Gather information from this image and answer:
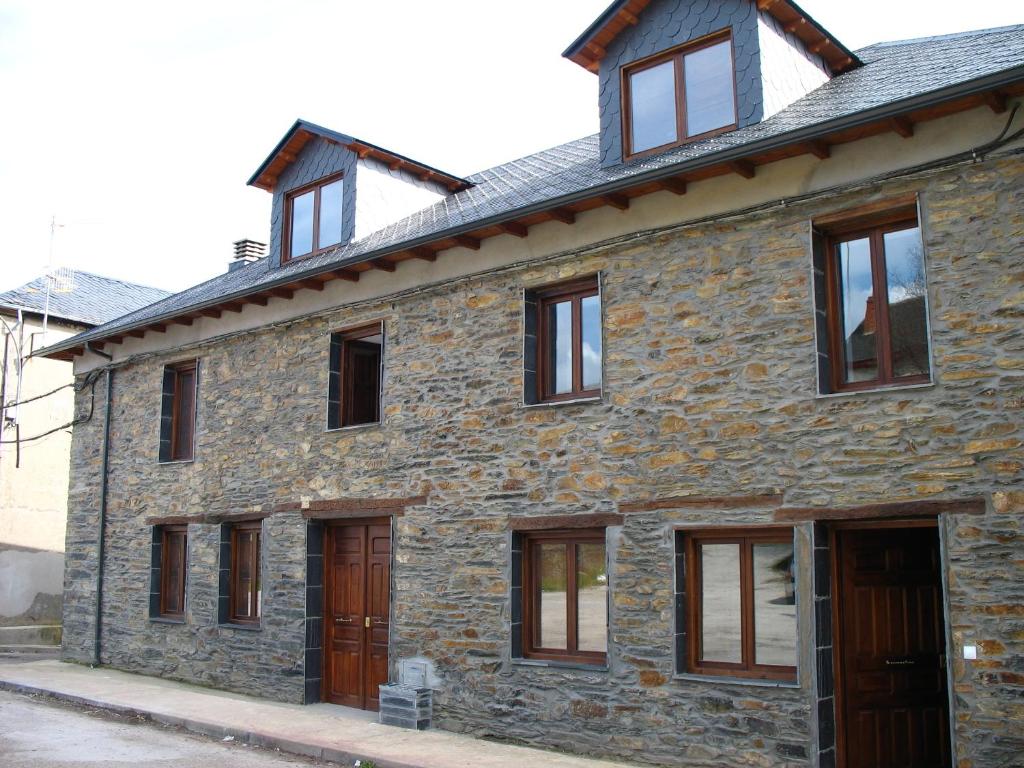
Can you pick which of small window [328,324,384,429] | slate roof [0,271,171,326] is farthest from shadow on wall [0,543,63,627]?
small window [328,324,384,429]

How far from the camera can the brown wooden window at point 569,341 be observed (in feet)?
33.2

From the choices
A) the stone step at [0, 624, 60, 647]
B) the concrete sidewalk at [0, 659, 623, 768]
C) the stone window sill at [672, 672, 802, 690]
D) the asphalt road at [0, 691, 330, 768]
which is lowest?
the asphalt road at [0, 691, 330, 768]

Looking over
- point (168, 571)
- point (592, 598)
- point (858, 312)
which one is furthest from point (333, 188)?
point (858, 312)

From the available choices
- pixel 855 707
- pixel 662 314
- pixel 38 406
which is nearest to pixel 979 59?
pixel 662 314

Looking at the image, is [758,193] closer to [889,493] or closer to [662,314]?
[662,314]

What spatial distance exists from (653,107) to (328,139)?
5.45 meters

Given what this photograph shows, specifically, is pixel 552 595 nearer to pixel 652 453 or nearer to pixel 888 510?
pixel 652 453

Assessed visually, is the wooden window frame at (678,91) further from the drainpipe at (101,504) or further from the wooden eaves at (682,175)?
the drainpipe at (101,504)

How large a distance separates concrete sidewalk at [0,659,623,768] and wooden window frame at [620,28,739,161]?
20.1ft

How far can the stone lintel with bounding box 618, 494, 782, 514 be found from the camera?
27.6 feet

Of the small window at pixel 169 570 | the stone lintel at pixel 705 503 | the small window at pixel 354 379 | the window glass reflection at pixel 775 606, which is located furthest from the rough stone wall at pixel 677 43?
the small window at pixel 169 570

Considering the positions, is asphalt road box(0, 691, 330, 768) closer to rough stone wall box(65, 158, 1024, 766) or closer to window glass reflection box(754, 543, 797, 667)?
rough stone wall box(65, 158, 1024, 766)

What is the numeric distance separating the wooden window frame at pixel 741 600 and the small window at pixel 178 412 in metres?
8.90

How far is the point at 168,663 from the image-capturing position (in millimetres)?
14383
